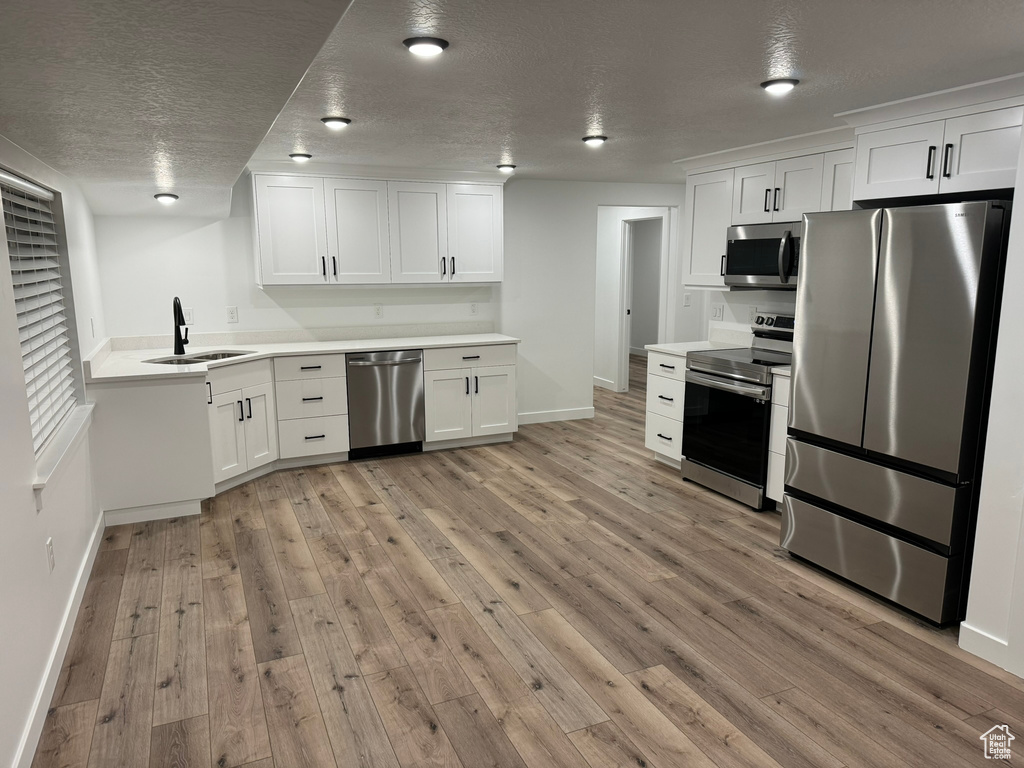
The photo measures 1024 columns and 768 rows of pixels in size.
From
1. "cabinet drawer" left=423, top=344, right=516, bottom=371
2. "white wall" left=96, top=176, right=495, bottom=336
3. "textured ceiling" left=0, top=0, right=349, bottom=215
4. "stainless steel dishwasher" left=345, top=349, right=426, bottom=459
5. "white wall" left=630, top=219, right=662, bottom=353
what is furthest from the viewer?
"white wall" left=630, top=219, right=662, bottom=353

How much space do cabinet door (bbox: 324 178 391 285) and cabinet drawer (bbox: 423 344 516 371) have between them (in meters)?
0.74

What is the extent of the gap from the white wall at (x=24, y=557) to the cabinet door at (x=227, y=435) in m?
1.14

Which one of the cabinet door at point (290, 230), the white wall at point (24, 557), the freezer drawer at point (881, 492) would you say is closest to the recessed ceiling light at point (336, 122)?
the white wall at point (24, 557)

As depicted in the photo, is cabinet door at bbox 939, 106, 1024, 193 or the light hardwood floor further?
cabinet door at bbox 939, 106, 1024, 193

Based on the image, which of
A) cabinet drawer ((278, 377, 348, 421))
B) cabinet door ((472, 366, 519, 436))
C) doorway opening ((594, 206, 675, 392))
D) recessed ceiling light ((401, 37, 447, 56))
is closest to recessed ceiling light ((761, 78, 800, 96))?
recessed ceiling light ((401, 37, 447, 56))

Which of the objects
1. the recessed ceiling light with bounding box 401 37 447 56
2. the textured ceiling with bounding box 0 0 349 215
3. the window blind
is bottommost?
the window blind

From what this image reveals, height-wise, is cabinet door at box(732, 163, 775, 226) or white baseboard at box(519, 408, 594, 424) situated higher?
cabinet door at box(732, 163, 775, 226)

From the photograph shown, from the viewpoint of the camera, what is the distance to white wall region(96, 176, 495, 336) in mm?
4773

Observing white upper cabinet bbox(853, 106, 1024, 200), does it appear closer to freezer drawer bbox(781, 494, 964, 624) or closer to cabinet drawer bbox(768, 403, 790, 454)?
cabinet drawer bbox(768, 403, 790, 454)

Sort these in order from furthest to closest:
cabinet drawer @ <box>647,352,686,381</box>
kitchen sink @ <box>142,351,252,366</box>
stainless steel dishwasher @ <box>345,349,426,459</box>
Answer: stainless steel dishwasher @ <box>345,349,426,459</box> → cabinet drawer @ <box>647,352,686,381</box> → kitchen sink @ <box>142,351,252,366</box>

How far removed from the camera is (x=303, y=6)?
113 cm

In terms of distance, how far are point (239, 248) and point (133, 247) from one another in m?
0.71

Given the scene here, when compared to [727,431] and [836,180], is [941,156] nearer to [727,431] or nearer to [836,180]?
[836,180]

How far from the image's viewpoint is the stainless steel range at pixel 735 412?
13.1ft
